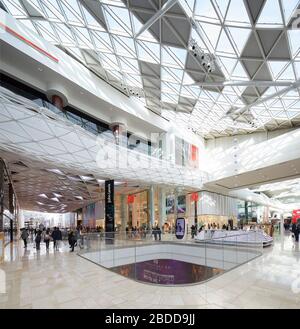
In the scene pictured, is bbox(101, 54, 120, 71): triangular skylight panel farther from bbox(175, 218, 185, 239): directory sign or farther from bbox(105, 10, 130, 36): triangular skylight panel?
bbox(175, 218, 185, 239): directory sign

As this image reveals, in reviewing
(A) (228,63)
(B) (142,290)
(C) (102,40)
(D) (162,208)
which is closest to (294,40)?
(A) (228,63)

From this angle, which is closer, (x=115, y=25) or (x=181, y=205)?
(x=115, y=25)

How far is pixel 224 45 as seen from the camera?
795 inches

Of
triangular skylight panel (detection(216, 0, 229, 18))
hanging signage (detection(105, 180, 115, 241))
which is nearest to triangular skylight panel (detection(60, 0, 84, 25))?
triangular skylight panel (detection(216, 0, 229, 18))

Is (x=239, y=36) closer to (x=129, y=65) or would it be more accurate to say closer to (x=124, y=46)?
(x=124, y=46)

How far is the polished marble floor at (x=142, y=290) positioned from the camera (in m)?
7.88

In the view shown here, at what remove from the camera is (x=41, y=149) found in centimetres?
1939

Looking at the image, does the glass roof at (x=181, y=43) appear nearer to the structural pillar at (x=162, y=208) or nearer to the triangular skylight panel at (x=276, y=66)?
the triangular skylight panel at (x=276, y=66)

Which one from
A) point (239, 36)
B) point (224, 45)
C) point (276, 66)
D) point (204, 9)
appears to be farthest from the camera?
point (276, 66)

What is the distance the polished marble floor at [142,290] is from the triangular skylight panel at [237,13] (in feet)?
51.2

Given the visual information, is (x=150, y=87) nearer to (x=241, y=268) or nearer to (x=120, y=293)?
(x=241, y=268)

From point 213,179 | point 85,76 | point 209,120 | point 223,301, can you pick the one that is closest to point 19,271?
point 223,301

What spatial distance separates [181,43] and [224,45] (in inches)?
138
